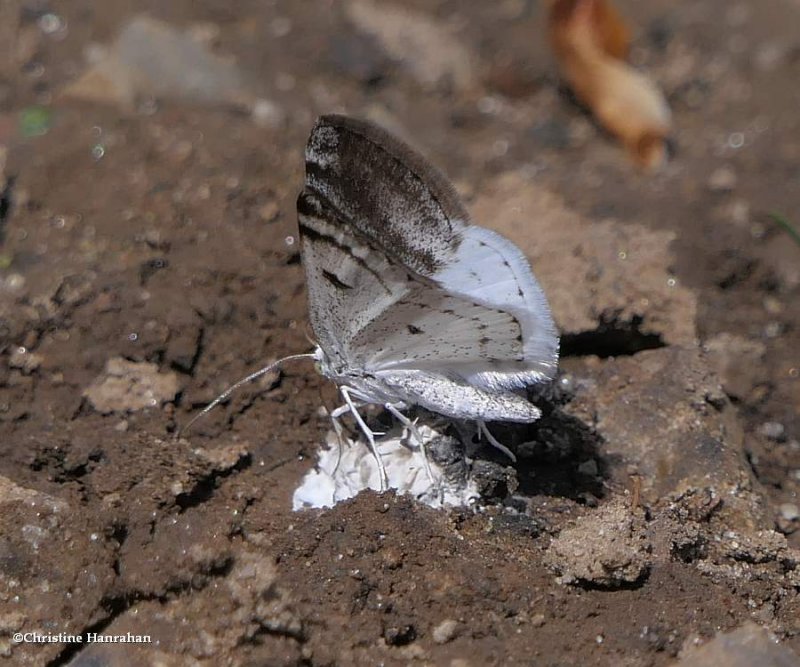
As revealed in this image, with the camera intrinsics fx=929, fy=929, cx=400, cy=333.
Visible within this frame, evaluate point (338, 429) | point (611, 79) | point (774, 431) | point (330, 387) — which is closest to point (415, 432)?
point (338, 429)

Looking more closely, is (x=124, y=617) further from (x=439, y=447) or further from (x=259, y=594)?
(x=439, y=447)

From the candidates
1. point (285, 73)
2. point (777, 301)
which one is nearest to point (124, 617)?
point (777, 301)

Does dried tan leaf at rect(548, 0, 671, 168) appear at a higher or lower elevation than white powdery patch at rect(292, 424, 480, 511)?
higher

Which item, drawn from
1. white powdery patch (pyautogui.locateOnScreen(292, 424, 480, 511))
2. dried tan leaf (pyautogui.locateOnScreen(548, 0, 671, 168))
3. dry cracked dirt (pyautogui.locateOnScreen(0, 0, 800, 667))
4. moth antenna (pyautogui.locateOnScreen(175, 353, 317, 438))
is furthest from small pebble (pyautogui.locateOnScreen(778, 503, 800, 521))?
dried tan leaf (pyautogui.locateOnScreen(548, 0, 671, 168))

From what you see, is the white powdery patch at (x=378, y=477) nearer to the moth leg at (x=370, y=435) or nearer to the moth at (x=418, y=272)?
the moth leg at (x=370, y=435)

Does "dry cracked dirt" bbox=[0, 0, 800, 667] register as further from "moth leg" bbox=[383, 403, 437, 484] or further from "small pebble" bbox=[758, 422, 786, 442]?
"moth leg" bbox=[383, 403, 437, 484]

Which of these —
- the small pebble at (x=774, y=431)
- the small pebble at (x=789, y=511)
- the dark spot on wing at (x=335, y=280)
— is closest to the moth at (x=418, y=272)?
the dark spot on wing at (x=335, y=280)

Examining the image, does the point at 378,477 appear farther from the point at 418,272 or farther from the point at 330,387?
the point at 418,272
